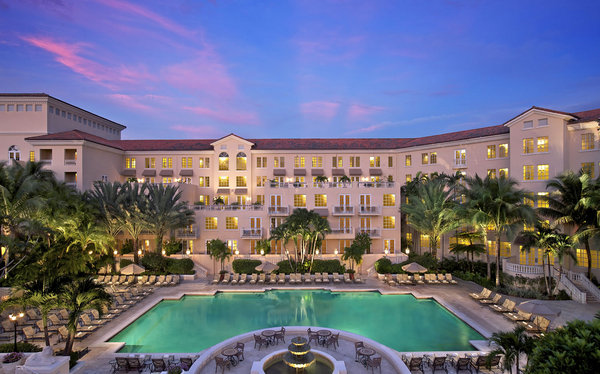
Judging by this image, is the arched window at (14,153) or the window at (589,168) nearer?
the window at (589,168)

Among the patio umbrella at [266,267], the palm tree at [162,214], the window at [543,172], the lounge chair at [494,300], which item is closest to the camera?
the lounge chair at [494,300]

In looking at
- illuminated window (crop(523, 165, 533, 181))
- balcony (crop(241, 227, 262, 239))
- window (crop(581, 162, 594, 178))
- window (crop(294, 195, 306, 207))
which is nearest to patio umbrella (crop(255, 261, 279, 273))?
balcony (crop(241, 227, 262, 239))

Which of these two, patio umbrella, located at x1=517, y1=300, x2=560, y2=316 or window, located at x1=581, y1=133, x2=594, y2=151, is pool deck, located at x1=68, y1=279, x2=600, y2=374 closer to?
patio umbrella, located at x1=517, y1=300, x2=560, y2=316

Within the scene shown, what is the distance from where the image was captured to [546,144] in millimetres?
27266

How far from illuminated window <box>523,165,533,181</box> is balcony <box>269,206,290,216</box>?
21548mm

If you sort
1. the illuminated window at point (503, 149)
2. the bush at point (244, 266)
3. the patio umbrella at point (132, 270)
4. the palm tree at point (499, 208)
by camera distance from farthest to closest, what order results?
the illuminated window at point (503, 149) < the bush at point (244, 266) < the patio umbrella at point (132, 270) < the palm tree at point (499, 208)

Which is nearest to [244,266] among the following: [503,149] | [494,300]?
[494,300]

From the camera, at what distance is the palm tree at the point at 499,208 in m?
23.7


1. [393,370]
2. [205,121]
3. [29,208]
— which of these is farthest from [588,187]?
[205,121]

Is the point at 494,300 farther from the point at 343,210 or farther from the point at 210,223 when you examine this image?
the point at 210,223

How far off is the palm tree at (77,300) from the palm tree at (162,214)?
14556 millimetres

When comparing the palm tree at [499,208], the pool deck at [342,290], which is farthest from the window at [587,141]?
the pool deck at [342,290]

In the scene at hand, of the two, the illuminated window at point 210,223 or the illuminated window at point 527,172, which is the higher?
the illuminated window at point 527,172

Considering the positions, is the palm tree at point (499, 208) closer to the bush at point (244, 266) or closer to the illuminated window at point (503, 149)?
the illuminated window at point (503, 149)
